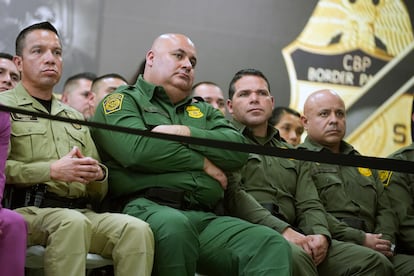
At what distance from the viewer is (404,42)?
6105 millimetres

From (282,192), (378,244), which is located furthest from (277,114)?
(378,244)

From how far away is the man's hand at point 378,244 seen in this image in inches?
136

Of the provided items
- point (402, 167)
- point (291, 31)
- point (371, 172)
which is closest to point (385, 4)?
point (291, 31)

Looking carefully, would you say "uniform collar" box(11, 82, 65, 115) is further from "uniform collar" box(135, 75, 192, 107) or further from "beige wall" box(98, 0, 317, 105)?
"beige wall" box(98, 0, 317, 105)

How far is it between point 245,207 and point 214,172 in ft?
0.92

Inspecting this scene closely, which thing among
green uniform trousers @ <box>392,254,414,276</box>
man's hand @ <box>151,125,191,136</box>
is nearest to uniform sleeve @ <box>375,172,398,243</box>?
green uniform trousers @ <box>392,254,414,276</box>

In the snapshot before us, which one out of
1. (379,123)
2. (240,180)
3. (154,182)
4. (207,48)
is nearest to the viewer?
(154,182)

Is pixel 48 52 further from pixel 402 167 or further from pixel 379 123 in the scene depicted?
pixel 379 123

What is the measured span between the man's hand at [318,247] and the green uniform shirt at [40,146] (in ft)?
3.01

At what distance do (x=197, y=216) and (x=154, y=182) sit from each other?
223 mm

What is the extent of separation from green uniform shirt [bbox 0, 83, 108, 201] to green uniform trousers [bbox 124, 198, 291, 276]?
0.26m

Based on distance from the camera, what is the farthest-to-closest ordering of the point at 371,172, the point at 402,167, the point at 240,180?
the point at 371,172 < the point at 240,180 < the point at 402,167

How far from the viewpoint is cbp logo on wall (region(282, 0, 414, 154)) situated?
582cm

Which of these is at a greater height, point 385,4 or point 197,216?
point 385,4
